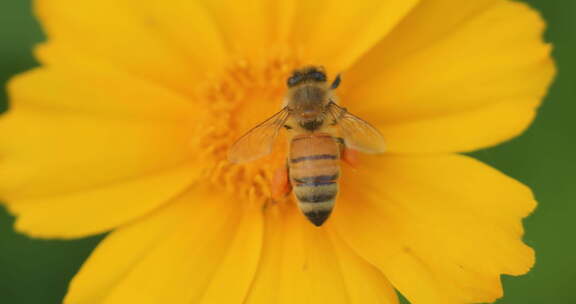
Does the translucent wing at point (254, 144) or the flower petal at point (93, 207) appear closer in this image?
the translucent wing at point (254, 144)

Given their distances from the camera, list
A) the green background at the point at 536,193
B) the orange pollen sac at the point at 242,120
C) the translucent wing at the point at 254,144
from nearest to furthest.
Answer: the translucent wing at the point at 254,144
the orange pollen sac at the point at 242,120
the green background at the point at 536,193

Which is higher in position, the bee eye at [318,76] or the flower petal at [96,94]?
the flower petal at [96,94]

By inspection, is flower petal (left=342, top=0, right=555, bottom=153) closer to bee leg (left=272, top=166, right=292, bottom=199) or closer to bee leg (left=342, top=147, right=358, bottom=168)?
bee leg (left=342, top=147, right=358, bottom=168)

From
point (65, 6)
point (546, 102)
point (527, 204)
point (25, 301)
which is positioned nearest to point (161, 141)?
point (65, 6)

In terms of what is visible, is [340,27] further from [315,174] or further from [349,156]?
[315,174]

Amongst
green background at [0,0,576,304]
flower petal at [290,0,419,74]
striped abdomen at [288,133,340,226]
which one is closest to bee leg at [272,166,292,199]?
striped abdomen at [288,133,340,226]

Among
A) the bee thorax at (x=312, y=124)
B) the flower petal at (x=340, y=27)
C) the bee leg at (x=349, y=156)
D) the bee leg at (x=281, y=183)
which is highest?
the flower petal at (x=340, y=27)

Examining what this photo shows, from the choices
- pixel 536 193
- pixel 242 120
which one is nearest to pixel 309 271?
pixel 242 120

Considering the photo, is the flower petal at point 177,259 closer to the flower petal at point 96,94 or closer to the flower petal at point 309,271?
the flower petal at point 309,271

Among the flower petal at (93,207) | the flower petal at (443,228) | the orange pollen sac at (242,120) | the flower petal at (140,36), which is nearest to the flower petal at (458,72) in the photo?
the flower petal at (443,228)
